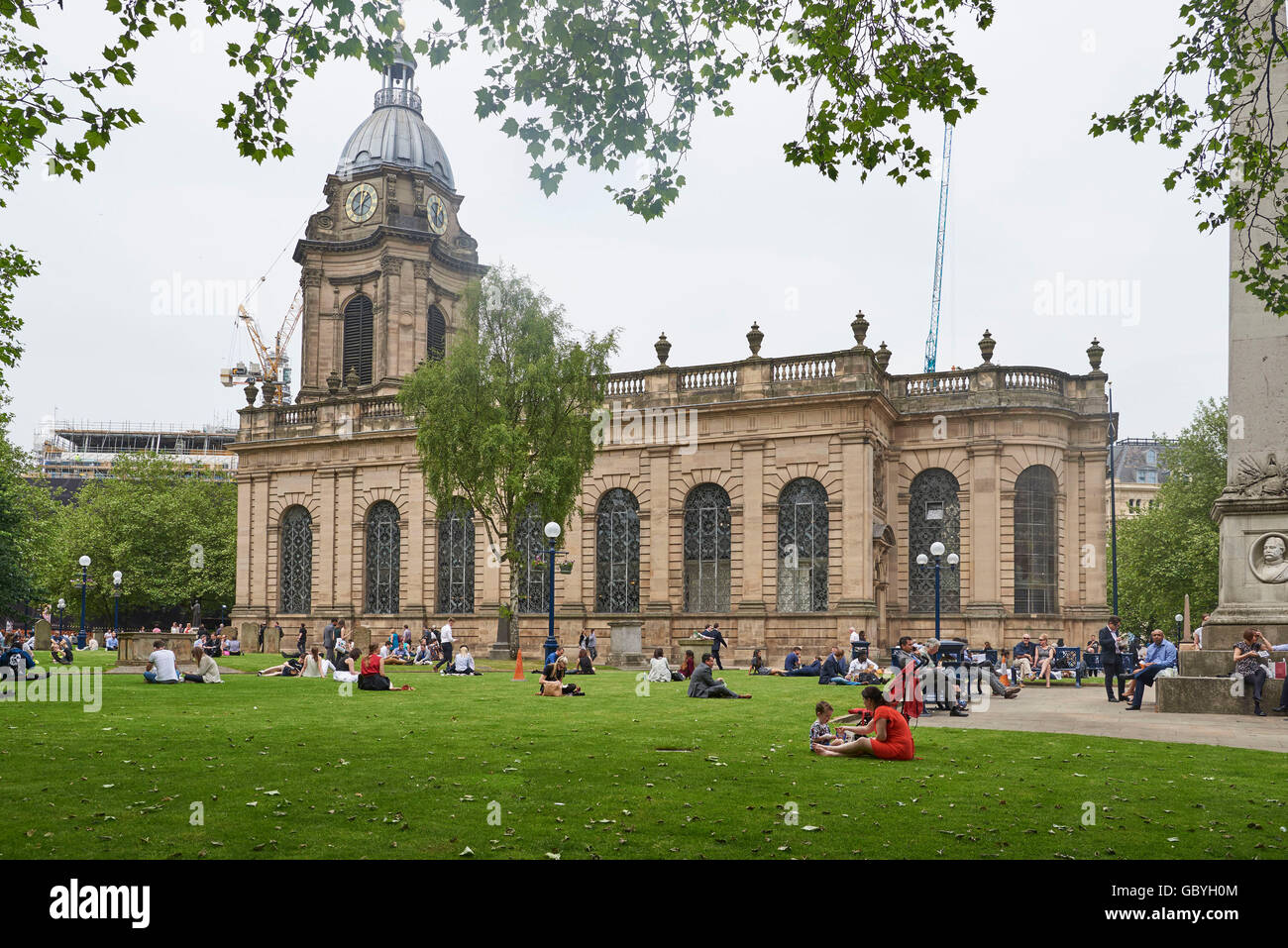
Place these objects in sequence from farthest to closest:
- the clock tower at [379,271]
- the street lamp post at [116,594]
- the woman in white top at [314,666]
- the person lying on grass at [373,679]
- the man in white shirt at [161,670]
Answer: the clock tower at [379,271]
the street lamp post at [116,594]
the woman in white top at [314,666]
the man in white shirt at [161,670]
the person lying on grass at [373,679]

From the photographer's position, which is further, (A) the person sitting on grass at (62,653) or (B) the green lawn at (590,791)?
(A) the person sitting on grass at (62,653)

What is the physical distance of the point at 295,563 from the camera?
2019 inches

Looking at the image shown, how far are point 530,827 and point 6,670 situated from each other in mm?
19159

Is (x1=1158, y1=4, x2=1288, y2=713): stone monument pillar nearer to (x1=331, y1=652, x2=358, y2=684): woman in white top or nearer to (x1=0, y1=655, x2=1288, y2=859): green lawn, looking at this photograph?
(x1=0, y1=655, x2=1288, y2=859): green lawn

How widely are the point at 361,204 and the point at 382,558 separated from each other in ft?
64.7

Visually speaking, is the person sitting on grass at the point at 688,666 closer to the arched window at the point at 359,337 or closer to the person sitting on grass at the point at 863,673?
the person sitting on grass at the point at 863,673

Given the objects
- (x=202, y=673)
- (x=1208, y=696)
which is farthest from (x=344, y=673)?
(x=1208, y=696)

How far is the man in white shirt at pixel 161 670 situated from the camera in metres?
24.8

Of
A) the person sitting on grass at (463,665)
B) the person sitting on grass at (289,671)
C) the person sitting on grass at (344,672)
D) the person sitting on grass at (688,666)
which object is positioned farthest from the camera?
the person sitting on grass at (463,665)

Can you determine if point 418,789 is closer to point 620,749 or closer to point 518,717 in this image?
point 620,749

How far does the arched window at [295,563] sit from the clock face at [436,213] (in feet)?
53.8

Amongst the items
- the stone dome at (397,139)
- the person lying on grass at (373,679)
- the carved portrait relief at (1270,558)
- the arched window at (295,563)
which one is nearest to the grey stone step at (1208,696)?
the carved portrait relief at (1270,558)

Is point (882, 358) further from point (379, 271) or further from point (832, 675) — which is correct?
point (379, 271)

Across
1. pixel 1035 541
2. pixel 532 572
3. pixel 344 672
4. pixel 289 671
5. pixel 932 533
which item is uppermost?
pixel 932 533
